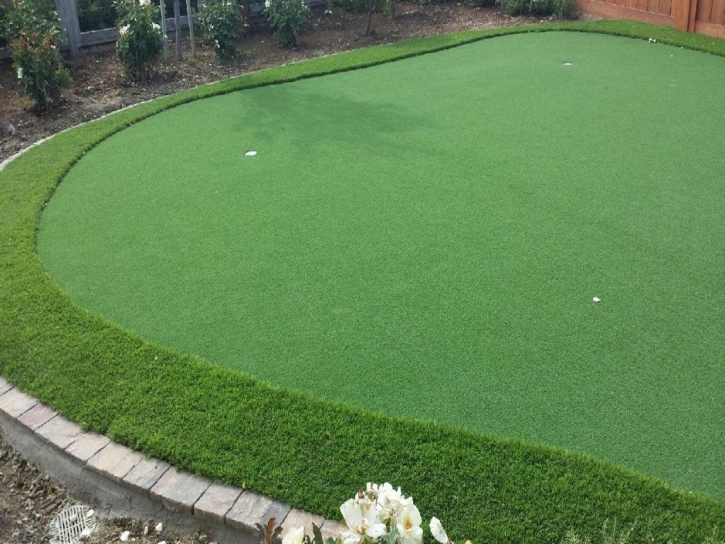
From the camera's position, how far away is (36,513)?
294 cm

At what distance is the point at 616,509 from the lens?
2.55 meters

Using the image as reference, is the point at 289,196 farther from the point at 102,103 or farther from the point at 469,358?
the point at 102,103

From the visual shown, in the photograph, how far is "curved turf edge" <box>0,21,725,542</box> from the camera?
101 inches

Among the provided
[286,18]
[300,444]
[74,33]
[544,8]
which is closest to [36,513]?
[300,444]

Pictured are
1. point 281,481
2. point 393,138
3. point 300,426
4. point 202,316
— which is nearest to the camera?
point 281,481

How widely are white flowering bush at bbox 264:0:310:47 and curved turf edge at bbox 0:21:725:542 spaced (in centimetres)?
520

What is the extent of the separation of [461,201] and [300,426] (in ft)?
7.33

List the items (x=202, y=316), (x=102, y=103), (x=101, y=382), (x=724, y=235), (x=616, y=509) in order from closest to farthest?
(x=616, y=509)
(x=101, y=382)
(x=202, y=316)
(x=724, y=235)
(x=102, y=103)

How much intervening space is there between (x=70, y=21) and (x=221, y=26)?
1553 millimetres

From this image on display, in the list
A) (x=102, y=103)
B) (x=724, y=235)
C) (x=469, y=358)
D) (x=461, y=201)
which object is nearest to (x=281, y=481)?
(x=469, y=358)

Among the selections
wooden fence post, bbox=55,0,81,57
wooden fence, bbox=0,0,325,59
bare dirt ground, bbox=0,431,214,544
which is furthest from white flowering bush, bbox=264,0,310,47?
bare dirt ground, bbox=0,431,214,544

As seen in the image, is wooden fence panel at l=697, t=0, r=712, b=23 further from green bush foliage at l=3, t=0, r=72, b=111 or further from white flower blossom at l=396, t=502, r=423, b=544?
white flower blossom at l=396, t=502, r=423, b=544

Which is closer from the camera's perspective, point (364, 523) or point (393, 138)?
point (364, 523)

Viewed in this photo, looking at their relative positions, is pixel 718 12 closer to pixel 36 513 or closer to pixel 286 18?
pixel 286 18
